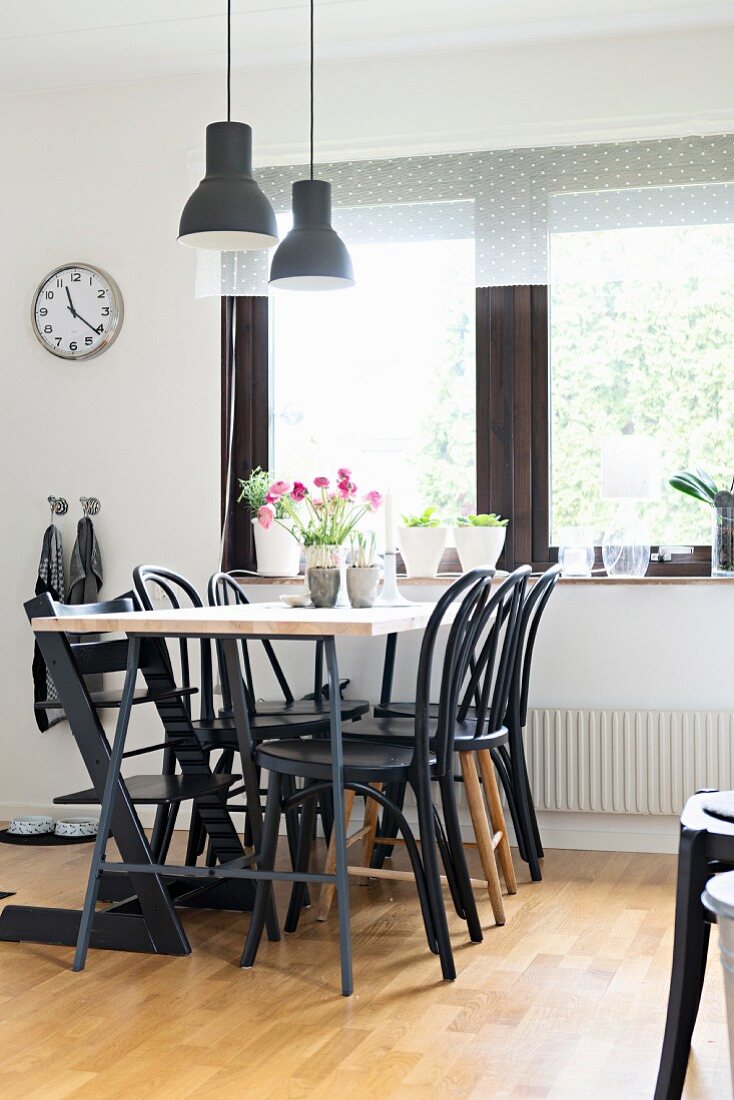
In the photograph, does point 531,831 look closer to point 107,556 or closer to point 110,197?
point 107,556

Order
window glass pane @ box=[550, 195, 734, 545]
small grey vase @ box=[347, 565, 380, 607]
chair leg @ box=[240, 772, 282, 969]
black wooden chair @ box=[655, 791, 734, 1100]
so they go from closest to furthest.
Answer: black wooden chair @ box=[655, 791, 734, 1100]
chair leg @ box=[240, 772, 282, 969]
small grey vase @ box=[347, 565, 380, 607]
window glass pane @ box=[550, 195, 734, 545]

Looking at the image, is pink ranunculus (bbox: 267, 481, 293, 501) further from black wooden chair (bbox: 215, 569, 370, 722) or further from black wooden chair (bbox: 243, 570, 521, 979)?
black wooden chair (bbox: 243, 570, 521, 979)

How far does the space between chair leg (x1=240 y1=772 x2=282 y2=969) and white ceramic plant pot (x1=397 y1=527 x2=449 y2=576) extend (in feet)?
4.68

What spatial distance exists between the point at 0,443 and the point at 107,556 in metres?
0.59

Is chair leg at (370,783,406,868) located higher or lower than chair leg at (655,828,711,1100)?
lower

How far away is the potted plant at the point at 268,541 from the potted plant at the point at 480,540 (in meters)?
0.60

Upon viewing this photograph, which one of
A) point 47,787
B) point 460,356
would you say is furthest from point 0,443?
point 460,356

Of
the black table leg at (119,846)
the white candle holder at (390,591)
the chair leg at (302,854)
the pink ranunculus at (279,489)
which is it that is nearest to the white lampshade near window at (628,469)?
the white candle holder at (390,591)

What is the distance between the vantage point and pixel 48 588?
167 inches

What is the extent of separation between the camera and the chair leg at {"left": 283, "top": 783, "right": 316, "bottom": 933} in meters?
2.88

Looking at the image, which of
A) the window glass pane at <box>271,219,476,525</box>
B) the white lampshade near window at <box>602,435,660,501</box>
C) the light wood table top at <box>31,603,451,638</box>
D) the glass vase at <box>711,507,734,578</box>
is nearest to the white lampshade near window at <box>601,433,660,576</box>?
the white lampshade near window at <box>602,435,660,501</box>

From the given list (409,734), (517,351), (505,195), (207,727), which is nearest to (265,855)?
(409,734)

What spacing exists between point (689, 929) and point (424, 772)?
2.82ft

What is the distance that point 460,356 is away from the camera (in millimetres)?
4141
